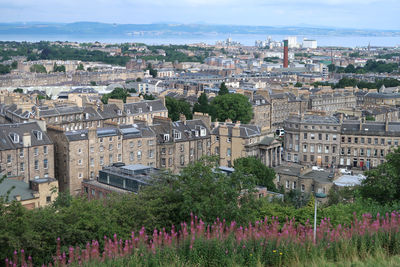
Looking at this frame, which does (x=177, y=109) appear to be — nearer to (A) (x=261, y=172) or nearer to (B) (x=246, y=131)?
(B) (x=246, y=131)

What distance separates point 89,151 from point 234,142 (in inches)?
494

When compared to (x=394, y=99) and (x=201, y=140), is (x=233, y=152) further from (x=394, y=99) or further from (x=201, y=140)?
(x=394, y=99)

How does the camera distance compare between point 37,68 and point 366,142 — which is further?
point 37,68

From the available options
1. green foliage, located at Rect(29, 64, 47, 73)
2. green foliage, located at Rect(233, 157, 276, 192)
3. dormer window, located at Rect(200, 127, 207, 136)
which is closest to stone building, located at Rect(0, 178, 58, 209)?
green foliage, located at Rect(233, 157, 276, 192)

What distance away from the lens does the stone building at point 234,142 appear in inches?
1863

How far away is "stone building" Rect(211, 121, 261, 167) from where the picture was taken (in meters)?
47.3

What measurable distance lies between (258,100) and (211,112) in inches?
404

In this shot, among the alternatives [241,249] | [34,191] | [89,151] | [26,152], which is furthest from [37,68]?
[241,249]

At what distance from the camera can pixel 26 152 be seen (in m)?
39.2

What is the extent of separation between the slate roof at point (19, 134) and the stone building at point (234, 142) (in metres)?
14.4

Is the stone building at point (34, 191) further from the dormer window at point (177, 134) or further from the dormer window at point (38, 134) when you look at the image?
the dormer window at point (177, 134)

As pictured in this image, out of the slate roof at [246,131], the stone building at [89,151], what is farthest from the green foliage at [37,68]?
the stone building at [89,151]

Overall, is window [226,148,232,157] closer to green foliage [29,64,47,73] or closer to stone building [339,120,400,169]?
stone building [339,120,400,169]

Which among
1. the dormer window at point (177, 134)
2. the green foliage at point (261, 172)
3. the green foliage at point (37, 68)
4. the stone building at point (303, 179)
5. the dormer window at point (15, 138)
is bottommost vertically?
the stone building at point (303, 179)
